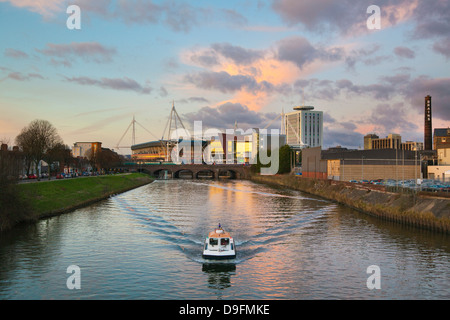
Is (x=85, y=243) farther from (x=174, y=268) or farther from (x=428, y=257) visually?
(x=428, y=257)

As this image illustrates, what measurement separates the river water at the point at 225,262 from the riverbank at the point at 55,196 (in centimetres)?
202

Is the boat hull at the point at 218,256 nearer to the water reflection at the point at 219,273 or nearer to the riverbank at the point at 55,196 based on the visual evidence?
the water reflection at the point at 219,273

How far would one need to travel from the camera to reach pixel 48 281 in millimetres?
31297

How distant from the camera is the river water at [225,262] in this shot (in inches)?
1176

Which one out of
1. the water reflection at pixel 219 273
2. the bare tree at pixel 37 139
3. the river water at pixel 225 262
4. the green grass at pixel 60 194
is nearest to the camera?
the river water at pixel 225 262

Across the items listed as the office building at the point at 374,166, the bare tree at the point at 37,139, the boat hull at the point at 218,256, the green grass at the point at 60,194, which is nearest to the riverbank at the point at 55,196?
the green grass at the point at 60,194

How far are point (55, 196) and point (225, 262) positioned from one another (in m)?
52.4

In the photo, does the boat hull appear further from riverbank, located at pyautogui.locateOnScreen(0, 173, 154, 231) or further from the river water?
riverbank, located at pyautogui.locateOnScreen(0, 173, 154, 231)

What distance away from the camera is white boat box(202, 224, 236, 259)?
37916mm

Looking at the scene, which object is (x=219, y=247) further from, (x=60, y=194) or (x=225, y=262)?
(x=60, y=194)

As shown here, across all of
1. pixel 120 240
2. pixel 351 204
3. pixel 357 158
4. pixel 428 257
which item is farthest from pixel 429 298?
pixel 357 158

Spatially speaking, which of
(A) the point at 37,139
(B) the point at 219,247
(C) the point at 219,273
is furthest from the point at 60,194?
(C) the point at 219,273

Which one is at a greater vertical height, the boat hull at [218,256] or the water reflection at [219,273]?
the boat hull at [218,256]

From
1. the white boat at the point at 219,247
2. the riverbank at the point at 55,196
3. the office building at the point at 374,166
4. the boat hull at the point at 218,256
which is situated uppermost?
the office building at the point at 374,166
